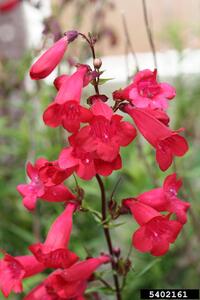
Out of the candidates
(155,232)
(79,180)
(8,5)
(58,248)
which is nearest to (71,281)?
(58,248)

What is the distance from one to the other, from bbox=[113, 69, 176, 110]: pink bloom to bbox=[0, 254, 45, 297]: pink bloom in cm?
43

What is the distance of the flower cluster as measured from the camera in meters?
1.09

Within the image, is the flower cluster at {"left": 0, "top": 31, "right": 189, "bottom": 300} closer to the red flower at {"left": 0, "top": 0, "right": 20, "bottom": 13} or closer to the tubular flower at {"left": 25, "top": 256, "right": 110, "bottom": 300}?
the tubular flower at {"left": 25, "top": 256, "right": 110, "bottom": 300}

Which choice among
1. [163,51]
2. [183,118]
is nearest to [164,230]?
[183,118]

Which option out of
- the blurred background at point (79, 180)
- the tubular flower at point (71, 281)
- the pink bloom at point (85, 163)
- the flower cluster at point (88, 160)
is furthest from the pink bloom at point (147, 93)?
the blurred background at point (79, 180)

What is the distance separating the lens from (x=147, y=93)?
1146 mm

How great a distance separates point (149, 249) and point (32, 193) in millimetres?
272

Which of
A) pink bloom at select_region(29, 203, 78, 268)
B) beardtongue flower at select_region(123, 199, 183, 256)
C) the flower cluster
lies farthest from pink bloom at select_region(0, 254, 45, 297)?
beardtongue flower at select_region(123, 199, 183, 256)

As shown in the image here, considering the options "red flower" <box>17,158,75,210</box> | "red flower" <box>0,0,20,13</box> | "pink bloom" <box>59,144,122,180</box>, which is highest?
"red flower" <box>0,0,20,13</box>

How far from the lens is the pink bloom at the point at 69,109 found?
1.08 meters

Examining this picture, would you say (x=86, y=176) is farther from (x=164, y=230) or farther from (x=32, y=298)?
(x=32, y=298)

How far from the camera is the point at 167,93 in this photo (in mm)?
1162

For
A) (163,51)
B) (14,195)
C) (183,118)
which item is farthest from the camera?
(163,51)

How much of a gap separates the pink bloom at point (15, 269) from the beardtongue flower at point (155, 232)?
0.84 feet
